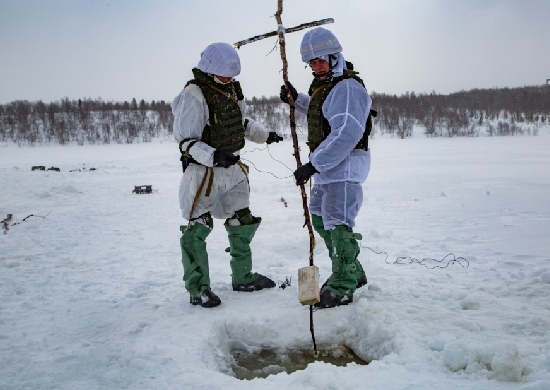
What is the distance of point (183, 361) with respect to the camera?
272 cm

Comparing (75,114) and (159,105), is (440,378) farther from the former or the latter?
(159,105)

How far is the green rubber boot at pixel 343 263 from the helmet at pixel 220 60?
1.52m

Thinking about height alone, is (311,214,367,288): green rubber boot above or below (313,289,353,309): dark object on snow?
above

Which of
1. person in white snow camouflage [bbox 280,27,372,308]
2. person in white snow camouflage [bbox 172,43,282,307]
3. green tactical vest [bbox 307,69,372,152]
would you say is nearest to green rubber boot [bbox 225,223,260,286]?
person in white snow camouflage [bbox 172,43,282,307]

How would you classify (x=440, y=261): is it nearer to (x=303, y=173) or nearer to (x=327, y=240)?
(x=327, y=240)

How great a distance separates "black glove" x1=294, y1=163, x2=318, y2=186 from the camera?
3238mm

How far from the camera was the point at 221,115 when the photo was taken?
11.7 feet

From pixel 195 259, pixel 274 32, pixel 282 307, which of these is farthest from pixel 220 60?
pixel 282 307

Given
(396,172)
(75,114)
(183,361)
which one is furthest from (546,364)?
(75,114)

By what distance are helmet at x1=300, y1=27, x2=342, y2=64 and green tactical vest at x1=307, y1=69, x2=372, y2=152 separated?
213 millimetres

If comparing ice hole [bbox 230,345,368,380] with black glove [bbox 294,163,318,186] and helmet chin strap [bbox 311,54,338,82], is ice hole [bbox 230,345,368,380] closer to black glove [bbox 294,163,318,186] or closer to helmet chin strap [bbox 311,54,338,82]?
black glove [bbox 294,163,318,186]

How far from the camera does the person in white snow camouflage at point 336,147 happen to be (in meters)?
3.31

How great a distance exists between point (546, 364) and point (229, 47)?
2982mm

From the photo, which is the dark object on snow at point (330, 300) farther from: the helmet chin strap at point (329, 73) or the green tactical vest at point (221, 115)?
the helmet chin strap at point (329, 73)
